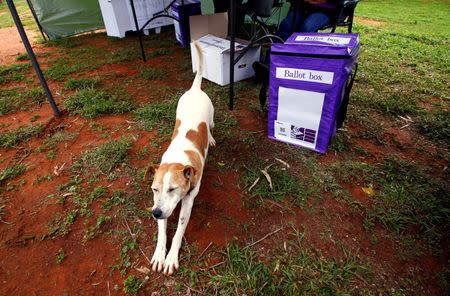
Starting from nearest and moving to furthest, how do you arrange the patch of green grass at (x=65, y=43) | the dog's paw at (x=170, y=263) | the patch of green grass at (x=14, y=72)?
the dog's paw at (x=170, y=263)
the patch of green grass at (x=14, y=72)
the patch of green grass at (x=65, y=43)

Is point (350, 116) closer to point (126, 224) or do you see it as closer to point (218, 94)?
point (218, 94)

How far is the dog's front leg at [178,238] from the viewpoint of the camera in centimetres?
157

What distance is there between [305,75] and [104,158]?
6.42 ft

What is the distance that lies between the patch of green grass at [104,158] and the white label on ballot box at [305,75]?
1.63m

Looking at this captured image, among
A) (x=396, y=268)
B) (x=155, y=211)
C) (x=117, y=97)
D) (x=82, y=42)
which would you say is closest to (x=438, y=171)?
(x=396, y=268)

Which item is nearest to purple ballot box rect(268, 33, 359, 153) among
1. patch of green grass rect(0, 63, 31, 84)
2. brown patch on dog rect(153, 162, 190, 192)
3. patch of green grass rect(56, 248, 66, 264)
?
brown patch on dog rect(153, 162, 190, 192)

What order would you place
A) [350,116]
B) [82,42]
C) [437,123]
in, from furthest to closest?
[82,42] < [350,116] < [437,123]

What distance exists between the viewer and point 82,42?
5.95m

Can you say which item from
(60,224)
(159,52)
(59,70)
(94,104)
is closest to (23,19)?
(59,70)

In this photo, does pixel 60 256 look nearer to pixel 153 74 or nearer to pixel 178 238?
pixel 178 238

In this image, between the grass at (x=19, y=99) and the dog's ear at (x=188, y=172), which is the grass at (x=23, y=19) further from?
the dog's ear at (x=188, y=172)

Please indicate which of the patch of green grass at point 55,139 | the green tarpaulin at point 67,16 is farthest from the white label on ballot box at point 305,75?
the green tarpaulin at point 67,16

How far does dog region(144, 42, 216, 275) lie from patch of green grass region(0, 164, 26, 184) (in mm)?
1515

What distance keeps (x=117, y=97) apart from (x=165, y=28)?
13.1ft
